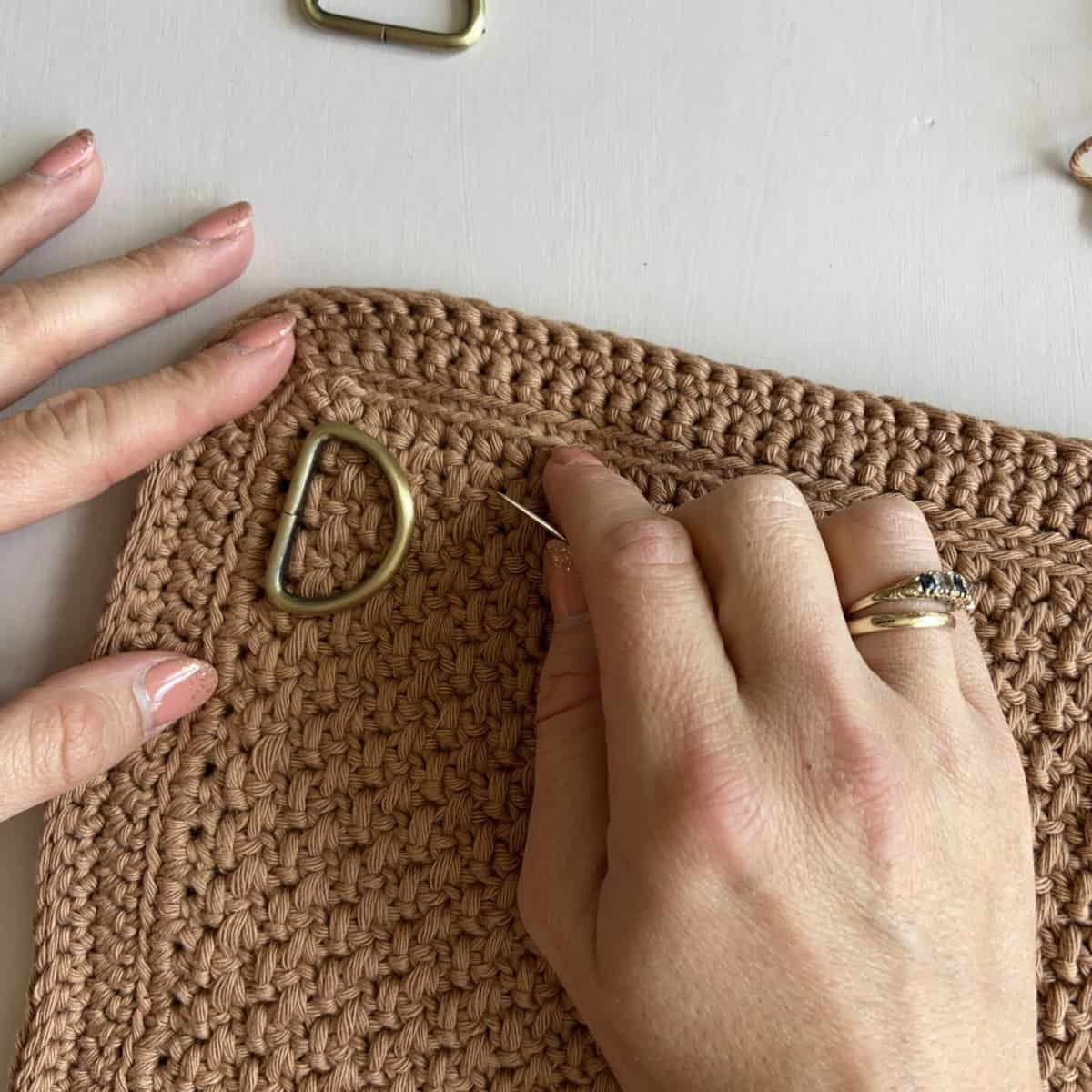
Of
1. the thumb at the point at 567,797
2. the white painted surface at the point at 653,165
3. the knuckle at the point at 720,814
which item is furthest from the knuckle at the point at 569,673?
the white painted surface at the point at 653,165

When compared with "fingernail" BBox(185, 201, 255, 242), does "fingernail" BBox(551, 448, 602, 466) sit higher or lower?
lower

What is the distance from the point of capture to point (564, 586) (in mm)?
803

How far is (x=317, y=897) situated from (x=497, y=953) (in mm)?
163

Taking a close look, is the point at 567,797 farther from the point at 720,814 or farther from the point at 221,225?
the point at 221,225

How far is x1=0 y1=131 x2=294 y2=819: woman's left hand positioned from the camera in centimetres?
82

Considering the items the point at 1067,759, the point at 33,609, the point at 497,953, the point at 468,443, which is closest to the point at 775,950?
the point at 497,953

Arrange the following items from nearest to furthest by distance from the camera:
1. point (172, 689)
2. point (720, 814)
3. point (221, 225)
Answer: point (720, 814) < point (172, 689) < point (221, 225)

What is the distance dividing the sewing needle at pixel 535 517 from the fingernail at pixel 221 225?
0.38 metres

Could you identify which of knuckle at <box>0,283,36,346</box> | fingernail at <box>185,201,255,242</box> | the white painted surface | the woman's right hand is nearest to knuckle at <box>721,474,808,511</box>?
the woman's right hand

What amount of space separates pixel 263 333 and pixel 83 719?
37cm

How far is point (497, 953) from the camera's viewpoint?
0.81m

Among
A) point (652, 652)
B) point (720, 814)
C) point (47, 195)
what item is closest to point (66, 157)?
point (47, 195)

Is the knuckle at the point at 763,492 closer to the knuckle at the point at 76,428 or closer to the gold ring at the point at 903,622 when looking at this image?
the gold ring at the point at 903,622

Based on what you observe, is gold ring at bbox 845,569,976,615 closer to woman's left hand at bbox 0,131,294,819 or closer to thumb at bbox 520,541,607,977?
thumb at bbox 520,541,607,977
